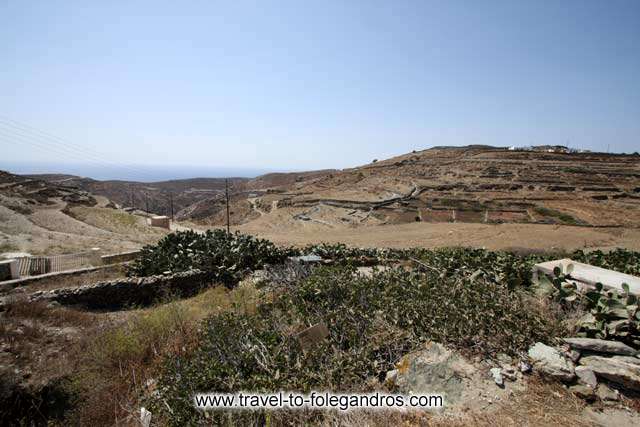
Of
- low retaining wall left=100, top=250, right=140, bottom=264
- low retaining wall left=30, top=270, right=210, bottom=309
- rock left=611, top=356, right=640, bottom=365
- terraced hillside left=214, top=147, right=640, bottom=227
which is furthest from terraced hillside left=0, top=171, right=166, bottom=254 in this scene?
rock left=611, top=356, right=640, bottom=365

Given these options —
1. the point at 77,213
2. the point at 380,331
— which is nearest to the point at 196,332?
the point at 380,331

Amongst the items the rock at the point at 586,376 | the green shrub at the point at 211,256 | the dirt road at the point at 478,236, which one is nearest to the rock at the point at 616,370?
the rock at the point at 586,376

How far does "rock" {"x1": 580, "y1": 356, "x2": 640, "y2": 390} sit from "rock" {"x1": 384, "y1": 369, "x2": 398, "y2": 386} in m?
2.48

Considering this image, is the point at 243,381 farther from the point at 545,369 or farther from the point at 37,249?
the point at 37,249

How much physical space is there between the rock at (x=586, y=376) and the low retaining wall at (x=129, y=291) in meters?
9.23

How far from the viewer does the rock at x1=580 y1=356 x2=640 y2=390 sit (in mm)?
4047

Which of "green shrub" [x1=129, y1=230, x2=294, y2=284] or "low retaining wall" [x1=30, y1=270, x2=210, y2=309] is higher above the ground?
"green shrub" [x1=129, y1=230, x2=294, y2=284]

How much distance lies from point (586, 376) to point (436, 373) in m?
1.83

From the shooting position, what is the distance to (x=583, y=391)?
4121mm

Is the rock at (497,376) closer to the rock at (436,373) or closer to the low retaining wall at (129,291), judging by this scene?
the rock at (436,373)

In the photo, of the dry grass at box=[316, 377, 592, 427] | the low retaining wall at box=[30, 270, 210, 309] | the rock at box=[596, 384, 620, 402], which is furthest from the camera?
the low retaining wall at box=[30, 270, 210, 309]

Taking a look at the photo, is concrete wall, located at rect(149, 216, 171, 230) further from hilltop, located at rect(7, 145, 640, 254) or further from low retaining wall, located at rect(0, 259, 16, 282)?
low retaining wall, located at rect(0, 259, 16, 282)

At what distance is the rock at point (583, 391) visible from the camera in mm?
4055

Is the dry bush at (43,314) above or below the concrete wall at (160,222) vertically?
above
